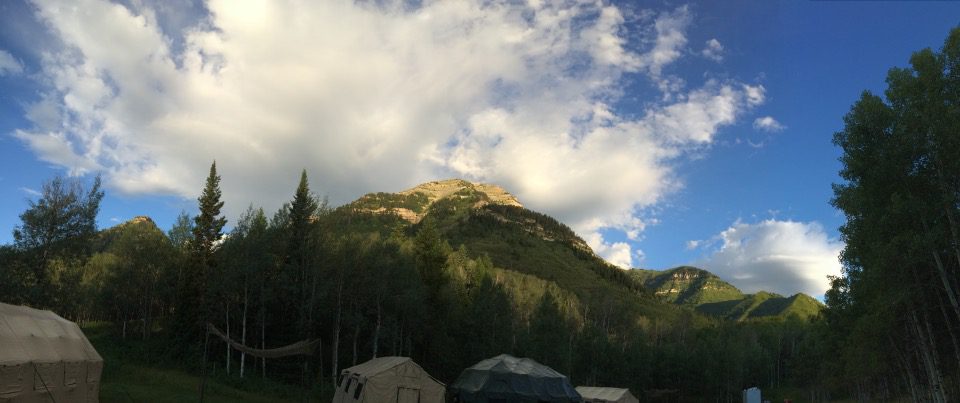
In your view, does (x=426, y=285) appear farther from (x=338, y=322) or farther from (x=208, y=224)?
(x=208, y=224)

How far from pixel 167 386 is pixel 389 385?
17.2 m

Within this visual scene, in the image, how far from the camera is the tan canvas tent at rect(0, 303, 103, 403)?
1839 centimetres

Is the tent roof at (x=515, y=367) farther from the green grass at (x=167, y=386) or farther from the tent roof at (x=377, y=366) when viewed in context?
the green grass at (x=167, y=386)

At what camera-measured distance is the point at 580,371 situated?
71625 mm

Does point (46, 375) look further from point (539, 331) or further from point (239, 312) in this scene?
point (539, 331)

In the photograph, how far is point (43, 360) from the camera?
66.0 feet

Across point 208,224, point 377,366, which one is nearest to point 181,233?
point 208,224

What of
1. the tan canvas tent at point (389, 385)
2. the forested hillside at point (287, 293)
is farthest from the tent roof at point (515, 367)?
the forested hillside at point (287, 293)

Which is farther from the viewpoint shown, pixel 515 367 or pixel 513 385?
pixel 515 367

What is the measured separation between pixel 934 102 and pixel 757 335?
490 feet

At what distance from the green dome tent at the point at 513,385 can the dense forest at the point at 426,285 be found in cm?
1032

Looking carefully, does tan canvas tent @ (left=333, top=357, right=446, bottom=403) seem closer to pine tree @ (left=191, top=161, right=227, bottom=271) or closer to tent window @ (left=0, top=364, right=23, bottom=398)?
tent window @ (left=0, top=364, right=23, bottom=398)

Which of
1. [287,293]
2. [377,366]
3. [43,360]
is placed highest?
[287,293]

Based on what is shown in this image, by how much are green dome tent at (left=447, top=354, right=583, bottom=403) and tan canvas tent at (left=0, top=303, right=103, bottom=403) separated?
797 inches
